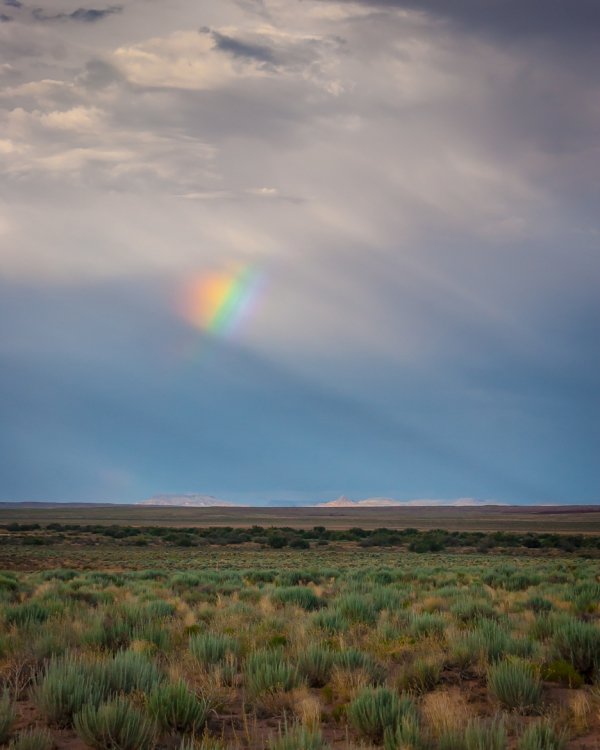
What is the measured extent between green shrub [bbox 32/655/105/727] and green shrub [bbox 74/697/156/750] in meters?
0.54

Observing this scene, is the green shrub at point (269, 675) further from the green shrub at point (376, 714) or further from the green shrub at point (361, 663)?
the green shrub at point (376, 714)

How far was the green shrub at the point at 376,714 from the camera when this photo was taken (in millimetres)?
6805

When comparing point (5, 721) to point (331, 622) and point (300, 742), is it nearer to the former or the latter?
point (300, 742)

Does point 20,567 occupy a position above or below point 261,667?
below

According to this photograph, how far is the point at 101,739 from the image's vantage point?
6.42 m

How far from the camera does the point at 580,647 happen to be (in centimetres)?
984

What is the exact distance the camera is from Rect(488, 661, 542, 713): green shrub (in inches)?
307

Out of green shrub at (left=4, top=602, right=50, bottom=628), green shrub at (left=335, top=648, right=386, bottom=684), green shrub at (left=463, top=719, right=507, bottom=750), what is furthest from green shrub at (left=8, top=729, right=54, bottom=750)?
green shrub at (left=4, top=602, right=50, bottom=628)

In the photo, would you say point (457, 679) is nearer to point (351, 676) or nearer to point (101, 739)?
point (351, 676)

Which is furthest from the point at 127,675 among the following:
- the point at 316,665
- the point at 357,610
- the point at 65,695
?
the point at 357,610

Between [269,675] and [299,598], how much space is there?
29.4 ft

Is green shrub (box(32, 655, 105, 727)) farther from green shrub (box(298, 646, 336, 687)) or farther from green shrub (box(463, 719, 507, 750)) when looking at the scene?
green shrub (box(463, 719, 507, 750))

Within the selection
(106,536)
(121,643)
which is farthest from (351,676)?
(106,536)

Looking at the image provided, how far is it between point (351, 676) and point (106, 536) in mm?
66479
